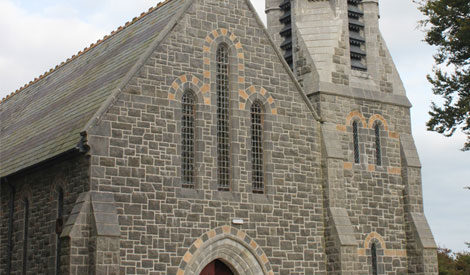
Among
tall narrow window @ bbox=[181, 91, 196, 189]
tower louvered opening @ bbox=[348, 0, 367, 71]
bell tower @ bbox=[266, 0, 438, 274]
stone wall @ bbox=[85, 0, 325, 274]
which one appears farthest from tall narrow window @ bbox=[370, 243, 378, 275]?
tall narrow window @ bbox=[181, 91, 196, 189]

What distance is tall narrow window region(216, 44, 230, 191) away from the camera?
24172 mm

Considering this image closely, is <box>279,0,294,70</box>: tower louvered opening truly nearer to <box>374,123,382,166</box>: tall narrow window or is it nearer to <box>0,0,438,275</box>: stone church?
<box>0,0,438,275</box>: stone church

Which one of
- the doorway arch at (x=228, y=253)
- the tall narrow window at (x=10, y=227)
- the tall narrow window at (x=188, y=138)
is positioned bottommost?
the doorway arch at (x=228, y=253)

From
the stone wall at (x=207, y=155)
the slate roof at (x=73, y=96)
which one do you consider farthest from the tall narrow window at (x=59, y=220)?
the stone wall at (x=207, y=155)

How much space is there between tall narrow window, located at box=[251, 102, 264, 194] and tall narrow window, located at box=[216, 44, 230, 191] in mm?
1104

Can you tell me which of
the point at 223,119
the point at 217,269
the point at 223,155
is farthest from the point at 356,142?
the point at 217,269

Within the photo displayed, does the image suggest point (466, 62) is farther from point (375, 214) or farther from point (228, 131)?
point (228, 131)

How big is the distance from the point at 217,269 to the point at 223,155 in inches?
152

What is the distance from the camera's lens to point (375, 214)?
90.2 ft

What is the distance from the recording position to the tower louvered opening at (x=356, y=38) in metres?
29.2

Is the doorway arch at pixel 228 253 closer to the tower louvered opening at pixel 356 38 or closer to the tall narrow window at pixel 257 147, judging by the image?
the tall narrow window at pixel 257 147

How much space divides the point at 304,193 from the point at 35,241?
9.62 metres

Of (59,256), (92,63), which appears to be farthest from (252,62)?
(59,256)

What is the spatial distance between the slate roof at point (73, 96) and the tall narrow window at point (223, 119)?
2.36m
